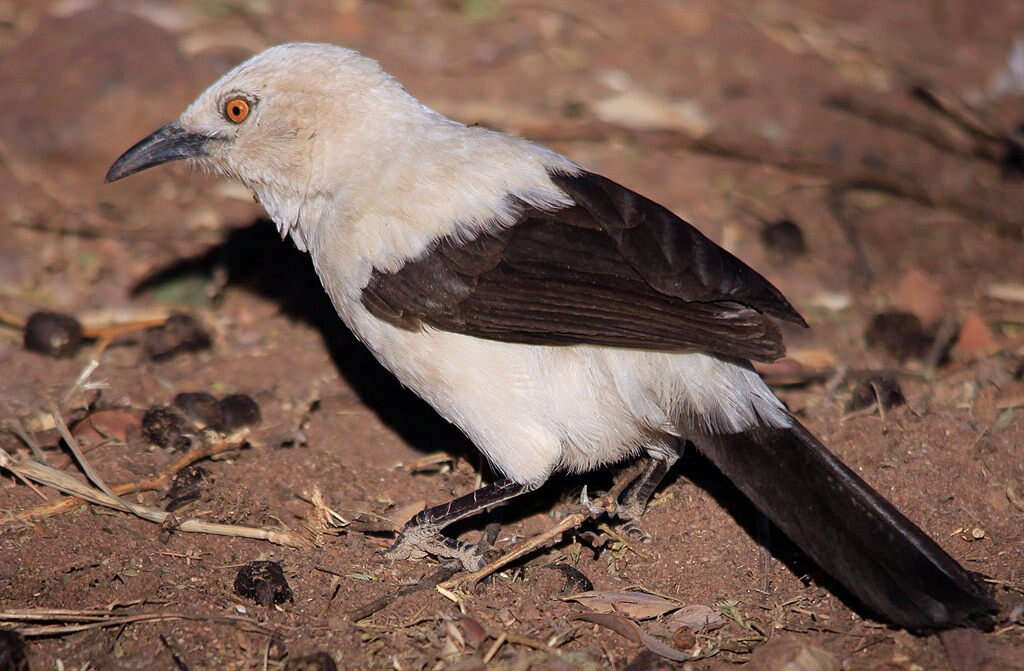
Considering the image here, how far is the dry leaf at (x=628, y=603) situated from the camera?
409 cm

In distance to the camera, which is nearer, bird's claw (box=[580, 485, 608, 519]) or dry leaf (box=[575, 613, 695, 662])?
dry leaf (box=[575, 613, 695, 662])

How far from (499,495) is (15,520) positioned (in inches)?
73.6

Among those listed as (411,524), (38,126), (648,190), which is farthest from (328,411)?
(38,126)

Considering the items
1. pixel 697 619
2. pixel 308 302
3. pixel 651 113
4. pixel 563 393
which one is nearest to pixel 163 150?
pixel 308 302

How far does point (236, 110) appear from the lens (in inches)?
190

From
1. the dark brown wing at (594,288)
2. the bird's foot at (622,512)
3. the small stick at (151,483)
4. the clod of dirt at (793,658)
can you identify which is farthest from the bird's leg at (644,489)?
the small stick at (151,483)

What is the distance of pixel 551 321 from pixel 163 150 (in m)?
2.05

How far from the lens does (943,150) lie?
7469 mm

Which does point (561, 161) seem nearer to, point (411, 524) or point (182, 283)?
point (411, 524)

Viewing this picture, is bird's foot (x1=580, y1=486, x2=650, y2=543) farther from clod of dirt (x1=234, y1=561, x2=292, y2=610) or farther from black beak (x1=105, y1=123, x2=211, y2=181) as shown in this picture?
black beak (x1=105, y1=123, x2=211, y2=181)

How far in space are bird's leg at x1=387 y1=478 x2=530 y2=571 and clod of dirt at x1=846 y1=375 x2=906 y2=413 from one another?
1.75 metres

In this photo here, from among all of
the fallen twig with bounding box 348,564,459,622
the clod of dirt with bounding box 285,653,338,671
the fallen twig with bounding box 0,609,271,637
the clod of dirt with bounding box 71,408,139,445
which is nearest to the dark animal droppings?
→ the fallen twig with bounding box 348,564,459,622

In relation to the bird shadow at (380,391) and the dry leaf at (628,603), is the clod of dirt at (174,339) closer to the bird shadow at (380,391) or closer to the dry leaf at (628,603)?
the bird shadow at (380,391)

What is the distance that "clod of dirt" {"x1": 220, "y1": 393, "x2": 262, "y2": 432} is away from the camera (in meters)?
4.98
